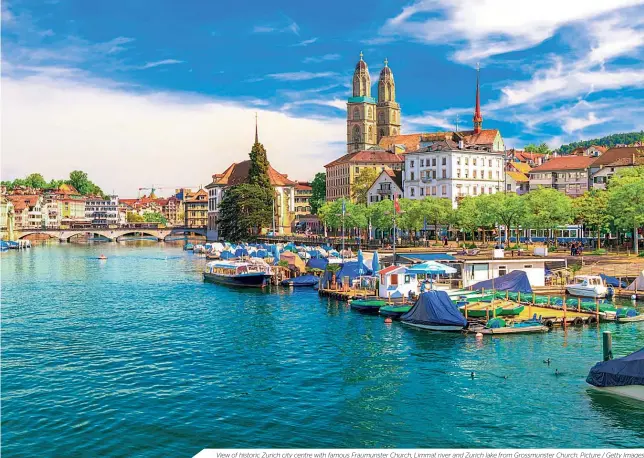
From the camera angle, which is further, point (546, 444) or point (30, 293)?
point (30, 293)

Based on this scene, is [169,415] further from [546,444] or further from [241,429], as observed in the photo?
[546,444]

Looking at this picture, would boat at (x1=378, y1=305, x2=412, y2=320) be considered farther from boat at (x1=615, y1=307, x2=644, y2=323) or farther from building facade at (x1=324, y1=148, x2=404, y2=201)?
building facade at (x1=324, y1=148, x2=404, y2=201)

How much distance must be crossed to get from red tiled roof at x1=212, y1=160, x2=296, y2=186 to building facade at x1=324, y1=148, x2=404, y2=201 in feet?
47.2

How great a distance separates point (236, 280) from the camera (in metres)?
75.1

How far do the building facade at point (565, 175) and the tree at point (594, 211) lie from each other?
28.8 meters

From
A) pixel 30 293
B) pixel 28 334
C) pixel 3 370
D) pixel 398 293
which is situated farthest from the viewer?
pixel 30 293

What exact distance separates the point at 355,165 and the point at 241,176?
3502 cm

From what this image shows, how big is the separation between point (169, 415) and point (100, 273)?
68443mm

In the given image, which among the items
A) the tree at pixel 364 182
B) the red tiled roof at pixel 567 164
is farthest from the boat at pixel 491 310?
the tree at pixel 364 182

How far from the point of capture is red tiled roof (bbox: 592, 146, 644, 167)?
378 feet

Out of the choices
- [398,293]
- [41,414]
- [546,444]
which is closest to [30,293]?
[398,293]

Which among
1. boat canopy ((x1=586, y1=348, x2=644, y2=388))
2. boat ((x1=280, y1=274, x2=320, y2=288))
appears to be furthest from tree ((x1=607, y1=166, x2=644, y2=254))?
boat canopy ((x1=586, y1=348, x2=644, y2=388))

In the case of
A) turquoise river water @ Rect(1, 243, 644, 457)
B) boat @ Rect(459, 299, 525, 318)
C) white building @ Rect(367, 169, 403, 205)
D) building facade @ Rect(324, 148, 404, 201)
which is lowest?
turquoise river water @ Rect(1, 243, 644, 457)

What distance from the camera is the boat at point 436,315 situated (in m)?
42.1
